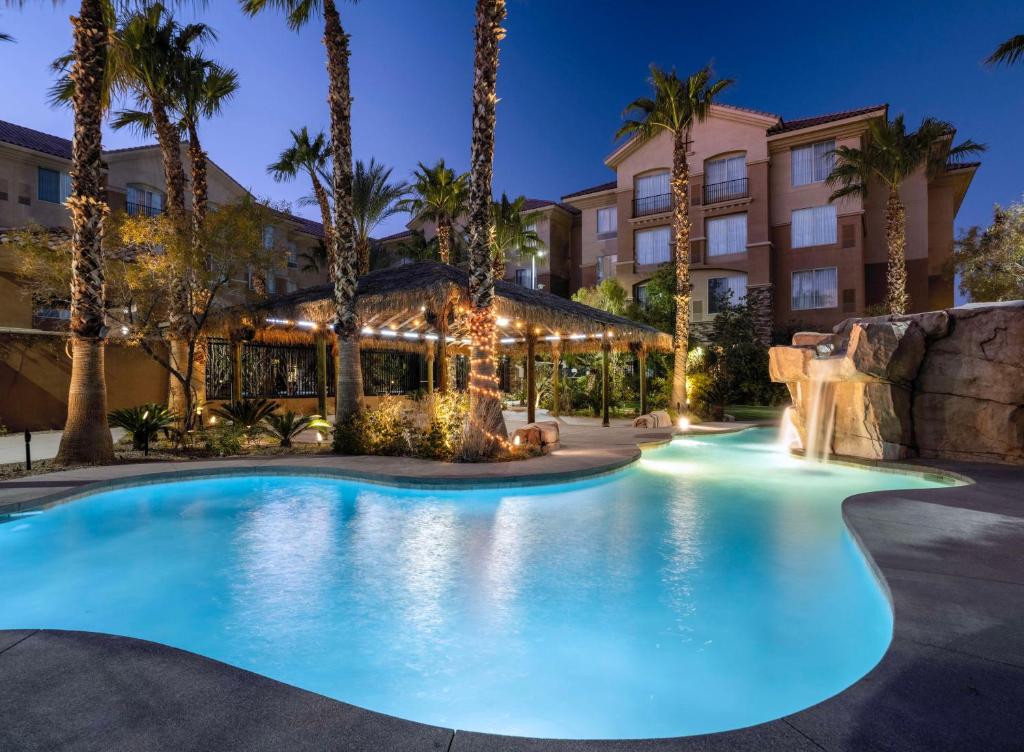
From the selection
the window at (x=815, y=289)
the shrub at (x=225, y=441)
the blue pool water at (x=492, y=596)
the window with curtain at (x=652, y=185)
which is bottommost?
the blue pool water at (x=492, y=596)

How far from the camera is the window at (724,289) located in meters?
27.6

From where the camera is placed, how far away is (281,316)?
13.6m

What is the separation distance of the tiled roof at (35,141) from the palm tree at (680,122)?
22.7 metres

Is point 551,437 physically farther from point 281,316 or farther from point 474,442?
point 281,316

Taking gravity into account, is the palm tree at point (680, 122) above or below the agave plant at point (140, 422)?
above

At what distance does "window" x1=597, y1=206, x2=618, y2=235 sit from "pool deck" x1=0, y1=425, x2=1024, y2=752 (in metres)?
30.8

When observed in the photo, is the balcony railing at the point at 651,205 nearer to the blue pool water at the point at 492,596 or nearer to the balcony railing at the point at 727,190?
the balcony railing at the point at 727,190

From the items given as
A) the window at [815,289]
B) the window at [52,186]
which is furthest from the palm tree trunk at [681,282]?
the window at [52,186]

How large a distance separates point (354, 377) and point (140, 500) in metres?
4.75

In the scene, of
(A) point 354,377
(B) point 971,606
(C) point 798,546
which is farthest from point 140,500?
(B) point 971,606

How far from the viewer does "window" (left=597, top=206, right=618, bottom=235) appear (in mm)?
32875

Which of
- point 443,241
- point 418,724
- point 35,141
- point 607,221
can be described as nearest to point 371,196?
point 443,241

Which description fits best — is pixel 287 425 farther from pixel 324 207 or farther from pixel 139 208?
pixel 139 208

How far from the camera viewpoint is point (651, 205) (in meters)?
30.4
